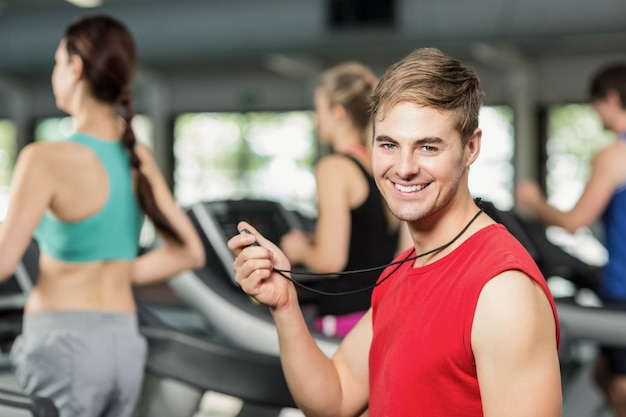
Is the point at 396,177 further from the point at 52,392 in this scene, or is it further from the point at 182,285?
the point at 182,285

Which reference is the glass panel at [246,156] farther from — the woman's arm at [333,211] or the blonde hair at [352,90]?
the woman's arm at [333,211]

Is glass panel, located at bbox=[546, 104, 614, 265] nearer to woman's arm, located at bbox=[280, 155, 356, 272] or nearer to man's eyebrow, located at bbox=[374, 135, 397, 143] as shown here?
woman's arm, located at bbox=[280, 155, 356, 272]

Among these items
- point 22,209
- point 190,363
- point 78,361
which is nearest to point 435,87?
point 22,209

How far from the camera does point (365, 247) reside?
2.23 m

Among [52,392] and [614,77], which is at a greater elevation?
[614,77]

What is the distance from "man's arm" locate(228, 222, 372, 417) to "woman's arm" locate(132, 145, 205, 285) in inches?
26.8

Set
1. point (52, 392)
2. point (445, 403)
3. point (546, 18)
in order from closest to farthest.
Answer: point (445, 403) → point (52, 392) → point (546, 18)

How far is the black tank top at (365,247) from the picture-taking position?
7.20ft

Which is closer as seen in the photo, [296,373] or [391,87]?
[391,87]

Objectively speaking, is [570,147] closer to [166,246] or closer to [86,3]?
[86,3]

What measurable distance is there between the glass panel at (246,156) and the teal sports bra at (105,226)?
784cm

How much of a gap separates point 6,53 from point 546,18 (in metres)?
5.18

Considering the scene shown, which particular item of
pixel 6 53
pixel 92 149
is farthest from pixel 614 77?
pixel 6 53

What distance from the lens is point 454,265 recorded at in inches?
41.0
